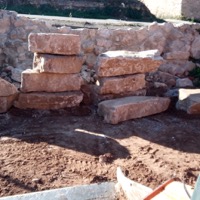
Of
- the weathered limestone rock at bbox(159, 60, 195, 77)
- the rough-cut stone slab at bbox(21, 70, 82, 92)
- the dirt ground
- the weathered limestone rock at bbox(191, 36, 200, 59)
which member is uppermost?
the weathered limestone rock at bbox(191, 36, 200, 59)

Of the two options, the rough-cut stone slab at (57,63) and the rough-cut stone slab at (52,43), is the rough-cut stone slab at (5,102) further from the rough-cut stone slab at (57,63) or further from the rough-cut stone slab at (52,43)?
the rough-cut stone slab at (52,43)

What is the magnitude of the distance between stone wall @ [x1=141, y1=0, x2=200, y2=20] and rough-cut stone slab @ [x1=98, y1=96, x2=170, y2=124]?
15.8 m

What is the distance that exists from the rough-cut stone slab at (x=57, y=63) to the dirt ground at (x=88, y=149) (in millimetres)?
695

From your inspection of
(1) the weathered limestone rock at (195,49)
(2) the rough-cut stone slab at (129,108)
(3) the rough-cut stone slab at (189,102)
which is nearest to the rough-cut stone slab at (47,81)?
(2) the rough-cut stone slab at (129,108)

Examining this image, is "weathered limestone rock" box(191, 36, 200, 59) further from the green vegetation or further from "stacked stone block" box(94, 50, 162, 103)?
the green vegetation

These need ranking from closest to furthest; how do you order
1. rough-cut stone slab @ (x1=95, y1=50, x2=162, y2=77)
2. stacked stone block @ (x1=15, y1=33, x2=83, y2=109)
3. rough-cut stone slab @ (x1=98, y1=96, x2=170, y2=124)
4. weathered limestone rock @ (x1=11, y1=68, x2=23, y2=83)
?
rough-cut stone slab @ (x1=98, y1=96, x2=170, y2=124)
stacked stone block @ (x1=15, y1=33, x2=83, y2=109)
rough-cut stone slab @ (x1=95, y1=50, x2=162, y2=77)
weathered limestone rock @ (x1=11, y1=68, x2=23, y2=83)

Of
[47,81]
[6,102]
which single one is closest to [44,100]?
[47,81]

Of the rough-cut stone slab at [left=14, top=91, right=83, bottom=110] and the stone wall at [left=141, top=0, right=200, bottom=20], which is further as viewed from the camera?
the stone wall at [left=141, top=0, right=200, bottom=20]

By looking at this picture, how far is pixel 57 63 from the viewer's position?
655cm

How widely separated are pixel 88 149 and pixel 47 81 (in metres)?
1.68

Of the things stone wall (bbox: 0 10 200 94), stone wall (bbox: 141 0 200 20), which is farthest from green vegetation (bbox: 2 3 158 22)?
stone wall (bbox: 0 10 200 94)

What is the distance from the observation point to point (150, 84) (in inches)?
332

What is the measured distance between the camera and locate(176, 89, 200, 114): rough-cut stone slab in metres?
7.10

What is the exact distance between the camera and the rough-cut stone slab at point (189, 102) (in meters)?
7.10
